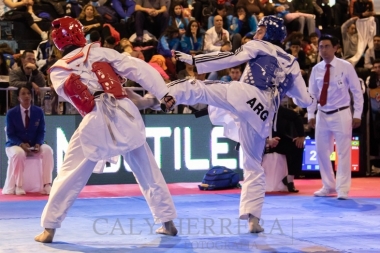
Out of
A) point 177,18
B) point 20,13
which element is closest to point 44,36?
point 20,13

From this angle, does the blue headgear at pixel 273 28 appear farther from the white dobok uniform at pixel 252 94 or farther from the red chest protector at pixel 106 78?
the red chest protector at pixel 106 78

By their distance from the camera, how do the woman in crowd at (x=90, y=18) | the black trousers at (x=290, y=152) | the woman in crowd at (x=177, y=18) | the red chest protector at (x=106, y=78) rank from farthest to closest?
1. the woman in crowd at (x=177, y=18)
2. the woman in crowd at (x=90, y=18)
3. the black trousers at (x=290, y=152)
4. the red chest protector at (x=106, y=78)

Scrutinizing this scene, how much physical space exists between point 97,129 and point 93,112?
0.56 feet

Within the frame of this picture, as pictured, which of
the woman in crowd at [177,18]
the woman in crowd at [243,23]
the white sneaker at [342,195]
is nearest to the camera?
the white sneaker at [342,195]

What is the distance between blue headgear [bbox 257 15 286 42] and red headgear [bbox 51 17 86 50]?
6.53 feet

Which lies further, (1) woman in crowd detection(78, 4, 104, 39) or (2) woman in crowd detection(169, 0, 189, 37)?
(2) woman in crowd detection(169, 0, 189, 37)

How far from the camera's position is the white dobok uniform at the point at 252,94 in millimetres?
7066

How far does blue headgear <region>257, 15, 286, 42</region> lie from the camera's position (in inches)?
298

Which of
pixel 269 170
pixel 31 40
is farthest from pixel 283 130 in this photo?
pixel 31 40

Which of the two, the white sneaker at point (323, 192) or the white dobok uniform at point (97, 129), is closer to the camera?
the white dobok uniform at point (97, 129)

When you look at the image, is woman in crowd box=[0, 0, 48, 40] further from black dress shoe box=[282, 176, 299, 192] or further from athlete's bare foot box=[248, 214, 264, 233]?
athlete's bare foot box=[248, 214, 264, 233]

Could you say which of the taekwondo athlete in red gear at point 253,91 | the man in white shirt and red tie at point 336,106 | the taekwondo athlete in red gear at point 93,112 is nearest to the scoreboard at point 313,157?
the man in white shirt and red tie at point 336,106

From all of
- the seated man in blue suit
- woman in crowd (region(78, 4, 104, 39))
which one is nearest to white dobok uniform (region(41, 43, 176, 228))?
the seated man in blue suit

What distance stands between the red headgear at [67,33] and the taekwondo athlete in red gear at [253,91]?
3.14 ft
